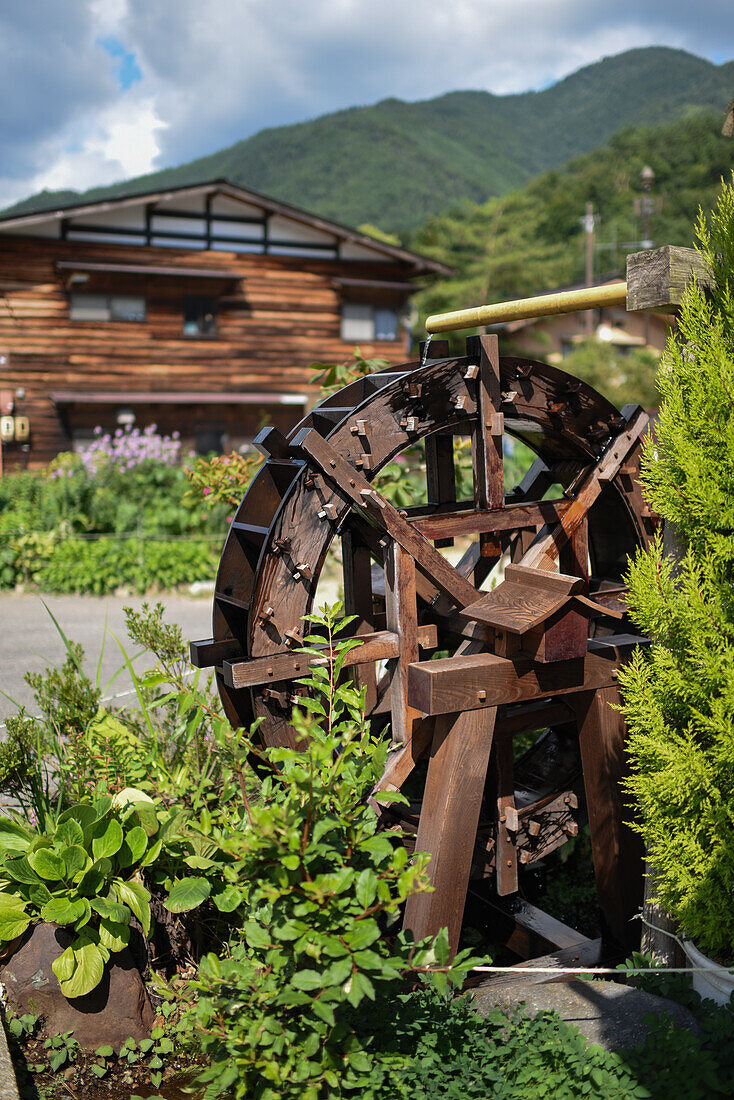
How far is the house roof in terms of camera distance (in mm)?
17656

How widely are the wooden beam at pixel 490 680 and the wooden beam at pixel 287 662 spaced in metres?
0.19

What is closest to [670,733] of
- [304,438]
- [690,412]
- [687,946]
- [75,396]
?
[687,946]

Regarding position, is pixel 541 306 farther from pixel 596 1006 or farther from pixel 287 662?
pixel 596 1006

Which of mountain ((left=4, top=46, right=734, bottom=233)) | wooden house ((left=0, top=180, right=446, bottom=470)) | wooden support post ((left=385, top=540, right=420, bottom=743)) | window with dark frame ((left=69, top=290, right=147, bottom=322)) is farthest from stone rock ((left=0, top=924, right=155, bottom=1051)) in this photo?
mountain ((left=4, top=46, right=734, bottom=233))

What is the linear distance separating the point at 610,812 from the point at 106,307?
18224mm

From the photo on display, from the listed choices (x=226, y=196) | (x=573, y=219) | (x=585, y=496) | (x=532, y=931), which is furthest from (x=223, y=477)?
(x=573, y=219)

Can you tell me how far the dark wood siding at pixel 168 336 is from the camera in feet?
60.9

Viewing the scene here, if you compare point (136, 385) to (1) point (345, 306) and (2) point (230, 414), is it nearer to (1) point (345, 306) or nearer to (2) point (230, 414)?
(2) point (230, 414)

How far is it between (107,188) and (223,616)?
443 ft

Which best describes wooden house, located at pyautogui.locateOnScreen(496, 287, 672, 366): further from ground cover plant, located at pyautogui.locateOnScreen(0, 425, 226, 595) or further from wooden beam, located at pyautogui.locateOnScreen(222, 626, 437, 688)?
wooden beam, located at pyautogui.locateOnScreen(222, 626, 437, 688)

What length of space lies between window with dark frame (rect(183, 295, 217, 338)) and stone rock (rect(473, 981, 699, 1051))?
1879 cm

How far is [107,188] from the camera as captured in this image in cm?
12350

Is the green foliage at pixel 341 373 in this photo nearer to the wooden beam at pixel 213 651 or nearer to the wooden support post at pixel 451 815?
the wooden beam at pixel 213 651

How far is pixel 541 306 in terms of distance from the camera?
3.57 m
